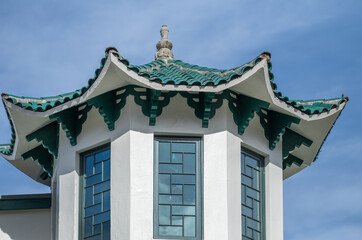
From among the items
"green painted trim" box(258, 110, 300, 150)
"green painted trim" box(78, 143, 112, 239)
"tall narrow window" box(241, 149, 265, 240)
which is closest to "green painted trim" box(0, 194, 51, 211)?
"green painted trim" box(78, 143, 112, 239)

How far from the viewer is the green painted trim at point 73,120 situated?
2545cm

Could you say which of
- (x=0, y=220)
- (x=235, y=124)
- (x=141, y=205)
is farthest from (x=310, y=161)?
(x=0, y=220)

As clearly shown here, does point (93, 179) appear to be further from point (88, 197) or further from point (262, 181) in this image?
point (262, 181)

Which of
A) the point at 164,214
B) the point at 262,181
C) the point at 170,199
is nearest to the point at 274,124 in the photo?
the point at 262,181

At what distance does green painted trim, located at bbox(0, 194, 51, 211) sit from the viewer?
27703 millimetres

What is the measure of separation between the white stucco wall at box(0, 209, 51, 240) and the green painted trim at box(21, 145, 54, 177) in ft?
3.24

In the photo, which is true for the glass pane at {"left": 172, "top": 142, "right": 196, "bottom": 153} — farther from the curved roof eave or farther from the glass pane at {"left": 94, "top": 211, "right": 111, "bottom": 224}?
the glass pane at {"left": 94, "top": 211, "right": 111, "bottom": 224}

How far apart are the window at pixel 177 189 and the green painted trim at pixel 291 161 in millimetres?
3135

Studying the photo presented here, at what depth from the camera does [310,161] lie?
90.3 feet

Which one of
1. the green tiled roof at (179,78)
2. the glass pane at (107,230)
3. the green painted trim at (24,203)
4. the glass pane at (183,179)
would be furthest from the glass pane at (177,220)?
the green painted trim at (24,203)

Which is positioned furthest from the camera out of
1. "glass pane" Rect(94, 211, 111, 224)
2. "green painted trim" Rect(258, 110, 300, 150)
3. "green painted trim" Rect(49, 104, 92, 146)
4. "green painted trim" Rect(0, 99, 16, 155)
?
"green painted trim" Rect(258, 110, 300, 150)

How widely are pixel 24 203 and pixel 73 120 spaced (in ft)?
10.1

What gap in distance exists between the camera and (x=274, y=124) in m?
26.0

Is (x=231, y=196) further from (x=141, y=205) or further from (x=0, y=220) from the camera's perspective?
(x=0, y=220)
